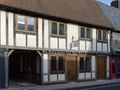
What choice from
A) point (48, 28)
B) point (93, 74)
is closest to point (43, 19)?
point (48, 28)

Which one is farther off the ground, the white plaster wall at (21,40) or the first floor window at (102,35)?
the first floor window at (102,35)

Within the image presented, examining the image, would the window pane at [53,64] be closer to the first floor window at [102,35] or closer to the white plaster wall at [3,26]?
the white plaster wall at [3,26]

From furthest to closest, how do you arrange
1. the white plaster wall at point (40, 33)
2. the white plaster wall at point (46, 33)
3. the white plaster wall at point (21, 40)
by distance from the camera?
the white plaster wall at point (46, 33) → the white plaster wall at point (40, 33) → the white plaster wall at point (21, 40)

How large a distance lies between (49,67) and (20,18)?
14.5 feet

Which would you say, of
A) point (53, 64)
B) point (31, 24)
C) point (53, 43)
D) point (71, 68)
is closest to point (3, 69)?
point (31, 24)

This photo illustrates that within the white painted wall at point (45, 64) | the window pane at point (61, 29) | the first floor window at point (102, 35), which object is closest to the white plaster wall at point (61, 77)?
the white painted wall at point (45, 64)

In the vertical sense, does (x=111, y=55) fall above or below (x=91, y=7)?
below

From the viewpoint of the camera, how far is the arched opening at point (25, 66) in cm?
2102

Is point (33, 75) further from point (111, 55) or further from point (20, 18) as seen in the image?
point (111, 55)

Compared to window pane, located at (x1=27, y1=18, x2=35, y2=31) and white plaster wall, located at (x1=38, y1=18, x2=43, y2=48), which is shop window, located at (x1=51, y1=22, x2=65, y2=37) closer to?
white plaster wall, located at (x1=38, y1=18, x2=43, y2=48)

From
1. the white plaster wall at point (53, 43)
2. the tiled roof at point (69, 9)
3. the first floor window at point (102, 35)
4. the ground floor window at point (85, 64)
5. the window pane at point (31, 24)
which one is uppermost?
the tiled roof at point (69, 9)

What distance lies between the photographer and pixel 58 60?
2177 centimetres

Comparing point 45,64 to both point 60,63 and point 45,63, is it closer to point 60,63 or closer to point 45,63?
point 45,63

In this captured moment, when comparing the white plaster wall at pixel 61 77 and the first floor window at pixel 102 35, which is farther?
the first floor window at pixel 102 35
